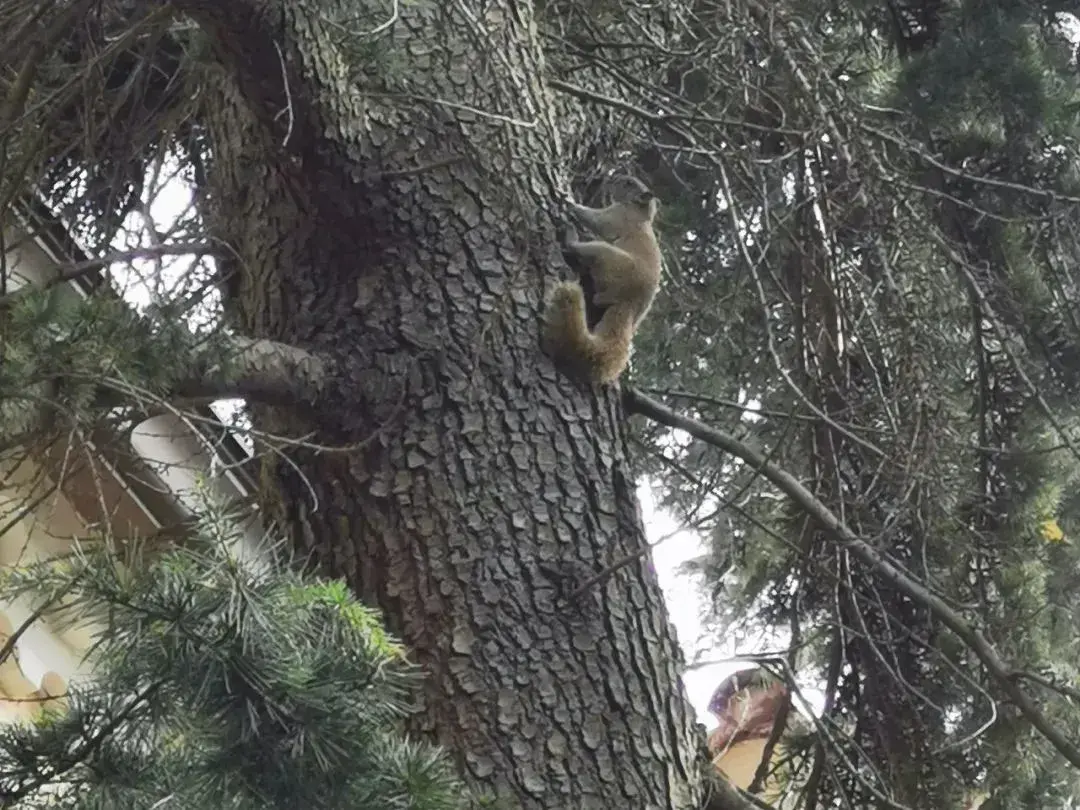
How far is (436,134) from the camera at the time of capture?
2.21m

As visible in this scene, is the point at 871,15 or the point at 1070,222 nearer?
the point at 1070,222

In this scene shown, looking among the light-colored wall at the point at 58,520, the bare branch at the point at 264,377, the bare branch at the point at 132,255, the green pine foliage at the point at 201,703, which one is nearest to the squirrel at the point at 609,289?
the bare branch at the point at 264,377

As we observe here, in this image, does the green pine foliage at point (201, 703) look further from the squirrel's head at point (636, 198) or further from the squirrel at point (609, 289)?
the squirrel's head at point (636, 198)

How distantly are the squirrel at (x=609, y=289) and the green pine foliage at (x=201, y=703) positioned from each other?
3.15 feet

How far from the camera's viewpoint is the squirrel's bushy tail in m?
2.14

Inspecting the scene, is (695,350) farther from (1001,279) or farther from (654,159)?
(1001,279)

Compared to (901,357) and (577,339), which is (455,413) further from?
(901,357)

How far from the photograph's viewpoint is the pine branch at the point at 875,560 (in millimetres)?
2230

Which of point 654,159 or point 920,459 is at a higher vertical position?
point 654,159

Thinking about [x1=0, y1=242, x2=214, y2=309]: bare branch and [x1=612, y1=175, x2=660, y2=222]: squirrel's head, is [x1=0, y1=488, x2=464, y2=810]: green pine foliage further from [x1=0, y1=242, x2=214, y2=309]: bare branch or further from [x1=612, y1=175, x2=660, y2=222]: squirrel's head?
[x1=612, y1=175, x2=660, y2=222]: squirrel's head

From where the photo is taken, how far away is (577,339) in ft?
7.01

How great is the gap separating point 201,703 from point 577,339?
3.57ft

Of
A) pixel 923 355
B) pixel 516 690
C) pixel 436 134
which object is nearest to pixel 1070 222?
pixel 923 355

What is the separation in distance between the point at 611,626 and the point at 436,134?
0.82 metres
